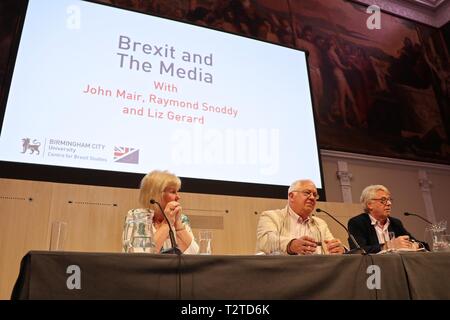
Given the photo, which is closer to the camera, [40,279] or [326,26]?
[40,279]

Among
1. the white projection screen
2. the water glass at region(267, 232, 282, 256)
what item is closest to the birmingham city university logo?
the white projection screen

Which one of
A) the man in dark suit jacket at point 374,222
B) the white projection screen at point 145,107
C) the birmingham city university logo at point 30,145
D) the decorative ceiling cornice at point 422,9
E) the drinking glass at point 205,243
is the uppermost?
the decorative ceiling cornice at point 422,9

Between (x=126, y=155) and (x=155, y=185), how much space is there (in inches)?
40.2

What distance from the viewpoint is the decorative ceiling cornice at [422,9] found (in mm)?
7305

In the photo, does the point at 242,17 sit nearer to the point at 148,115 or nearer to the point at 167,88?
the point at 167,88

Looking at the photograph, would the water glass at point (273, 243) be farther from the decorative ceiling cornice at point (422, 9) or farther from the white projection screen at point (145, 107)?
the decorative ceiling cornice at point (422, 9)

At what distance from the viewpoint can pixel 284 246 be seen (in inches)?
103

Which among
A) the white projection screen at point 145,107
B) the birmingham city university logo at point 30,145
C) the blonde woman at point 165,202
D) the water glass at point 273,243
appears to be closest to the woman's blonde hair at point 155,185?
the blonde woman at point 165,202

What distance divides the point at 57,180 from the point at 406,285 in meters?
2.64

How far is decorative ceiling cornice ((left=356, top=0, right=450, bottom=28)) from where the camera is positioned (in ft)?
24.0

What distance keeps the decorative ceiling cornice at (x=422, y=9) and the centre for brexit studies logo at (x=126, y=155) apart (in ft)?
17.9

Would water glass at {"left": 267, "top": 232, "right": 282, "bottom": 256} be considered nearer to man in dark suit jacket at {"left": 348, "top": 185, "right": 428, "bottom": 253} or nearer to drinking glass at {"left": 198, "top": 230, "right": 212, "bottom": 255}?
drinking glass at {"left": 198, "top": 230, "right": 212, "bottom": 255}

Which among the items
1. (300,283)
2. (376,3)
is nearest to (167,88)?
(300,283)

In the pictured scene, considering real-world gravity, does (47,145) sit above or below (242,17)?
below
